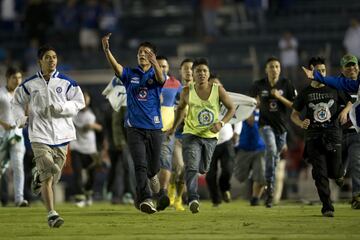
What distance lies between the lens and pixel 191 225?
14.9 m

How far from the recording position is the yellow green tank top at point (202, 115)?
57.4 ft

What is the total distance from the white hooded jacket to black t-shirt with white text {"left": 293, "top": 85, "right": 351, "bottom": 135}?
3454 mm

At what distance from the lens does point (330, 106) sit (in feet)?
54.6

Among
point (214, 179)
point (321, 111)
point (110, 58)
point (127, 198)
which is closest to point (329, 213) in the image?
point (321, 111)

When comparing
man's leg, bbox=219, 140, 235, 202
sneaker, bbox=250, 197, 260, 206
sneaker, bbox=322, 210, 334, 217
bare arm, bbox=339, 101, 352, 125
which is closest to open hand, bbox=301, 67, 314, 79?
bare arm, bbox=339, 101, 352, 125

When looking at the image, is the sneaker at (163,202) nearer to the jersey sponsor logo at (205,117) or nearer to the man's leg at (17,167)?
the jersey sponsor logo at (205,117)

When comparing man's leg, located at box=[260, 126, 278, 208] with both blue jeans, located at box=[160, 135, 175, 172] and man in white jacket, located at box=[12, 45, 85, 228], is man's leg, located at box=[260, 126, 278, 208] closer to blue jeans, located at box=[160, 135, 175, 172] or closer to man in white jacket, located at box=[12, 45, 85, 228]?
blue jeans, located at box=[160, 135, 175, 172]

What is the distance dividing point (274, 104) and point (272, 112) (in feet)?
0.51

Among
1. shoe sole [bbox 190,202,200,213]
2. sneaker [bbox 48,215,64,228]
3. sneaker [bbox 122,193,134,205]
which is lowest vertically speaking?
sneaker [bbox 122,193,134,205]

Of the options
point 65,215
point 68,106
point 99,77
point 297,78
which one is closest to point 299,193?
A: point 297,78

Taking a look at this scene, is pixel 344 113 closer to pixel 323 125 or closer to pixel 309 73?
pixel 323 125

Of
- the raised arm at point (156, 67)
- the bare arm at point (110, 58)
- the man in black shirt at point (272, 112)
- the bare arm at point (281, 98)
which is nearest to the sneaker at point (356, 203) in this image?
the man in black shirt at point (272, 112)

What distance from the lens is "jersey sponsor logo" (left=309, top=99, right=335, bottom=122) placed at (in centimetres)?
1658

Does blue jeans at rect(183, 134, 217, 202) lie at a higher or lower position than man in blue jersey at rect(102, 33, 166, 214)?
lower
